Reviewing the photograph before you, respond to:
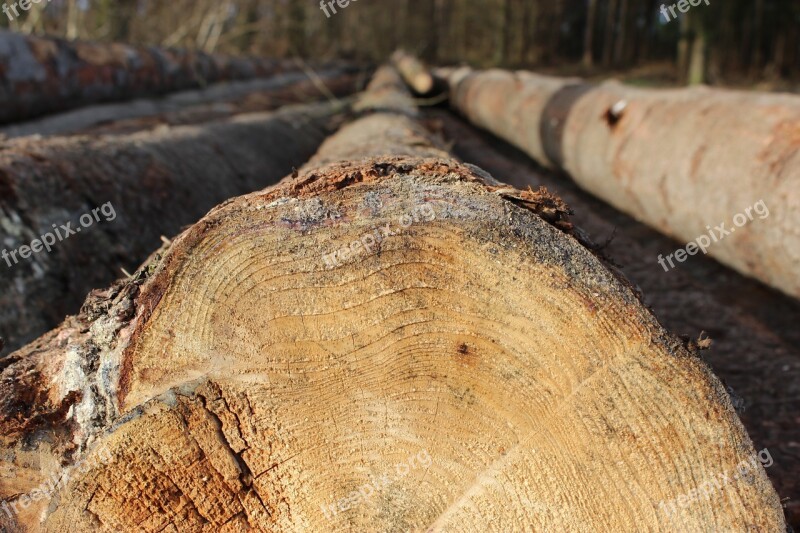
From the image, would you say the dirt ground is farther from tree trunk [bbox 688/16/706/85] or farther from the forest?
tree trunk [bbox 688/16/706/85]

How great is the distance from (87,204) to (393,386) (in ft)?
5.97

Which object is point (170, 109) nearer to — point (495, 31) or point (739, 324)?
point (739, 324)

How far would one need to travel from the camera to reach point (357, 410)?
1.21 metres

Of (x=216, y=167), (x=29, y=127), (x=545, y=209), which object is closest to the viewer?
(x=545, y=209)

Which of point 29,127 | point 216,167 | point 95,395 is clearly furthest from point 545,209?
point 29,127

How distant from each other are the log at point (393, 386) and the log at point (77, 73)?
348 centimetres

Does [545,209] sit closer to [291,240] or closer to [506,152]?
[291,240]

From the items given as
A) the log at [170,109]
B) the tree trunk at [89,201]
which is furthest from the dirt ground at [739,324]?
the log at [170,109]

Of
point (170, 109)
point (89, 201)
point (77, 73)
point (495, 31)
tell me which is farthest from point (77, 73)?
point (495, 31)

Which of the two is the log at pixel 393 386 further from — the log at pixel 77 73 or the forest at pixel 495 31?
the forest at pixel 495 31

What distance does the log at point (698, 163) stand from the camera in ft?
10.4

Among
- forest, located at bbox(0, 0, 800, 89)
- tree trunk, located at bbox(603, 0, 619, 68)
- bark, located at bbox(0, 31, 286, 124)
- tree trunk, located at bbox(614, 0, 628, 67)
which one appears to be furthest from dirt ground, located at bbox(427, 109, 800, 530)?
tree trunk, located at bbox(603, 0, 619, 68)

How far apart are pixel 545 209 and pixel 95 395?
37.0 inches

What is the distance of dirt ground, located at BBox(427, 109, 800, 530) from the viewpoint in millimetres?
2174
